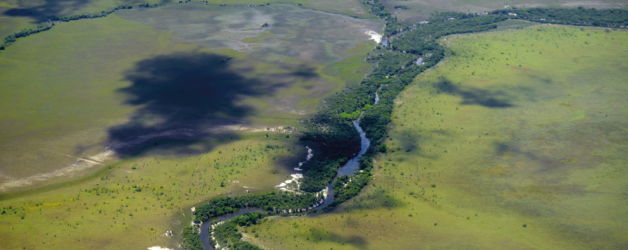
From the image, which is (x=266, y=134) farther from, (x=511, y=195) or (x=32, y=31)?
(x=32, y=31)

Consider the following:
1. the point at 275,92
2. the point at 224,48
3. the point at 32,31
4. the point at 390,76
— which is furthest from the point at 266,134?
the point at 32,31

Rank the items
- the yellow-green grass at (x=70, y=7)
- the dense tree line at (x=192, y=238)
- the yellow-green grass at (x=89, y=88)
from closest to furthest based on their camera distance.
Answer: the dense tree line at (x=192, y=238) → the yellow-green grass at (x=89, y=88) → the yellow-green grass at (x=70, y=7)

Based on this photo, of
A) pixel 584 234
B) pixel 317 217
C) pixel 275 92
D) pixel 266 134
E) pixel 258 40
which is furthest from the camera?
pixel 258 40

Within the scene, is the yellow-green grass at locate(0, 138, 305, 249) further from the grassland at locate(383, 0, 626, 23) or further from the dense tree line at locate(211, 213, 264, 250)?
the grassland at locate(383, 0, 626, 23)

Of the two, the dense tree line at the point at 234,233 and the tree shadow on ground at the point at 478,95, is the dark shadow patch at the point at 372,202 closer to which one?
the dense tree line at the point at 234,233

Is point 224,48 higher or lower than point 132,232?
higher

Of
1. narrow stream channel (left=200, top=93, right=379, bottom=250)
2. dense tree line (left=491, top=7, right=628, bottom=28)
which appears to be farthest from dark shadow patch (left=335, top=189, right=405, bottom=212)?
dense tree line (left=491, top=7, right=628, bottom=28)

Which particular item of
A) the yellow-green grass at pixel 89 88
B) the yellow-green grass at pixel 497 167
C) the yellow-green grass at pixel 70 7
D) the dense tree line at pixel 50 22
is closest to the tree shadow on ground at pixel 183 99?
the yellow-green grass at pixel 89 88
